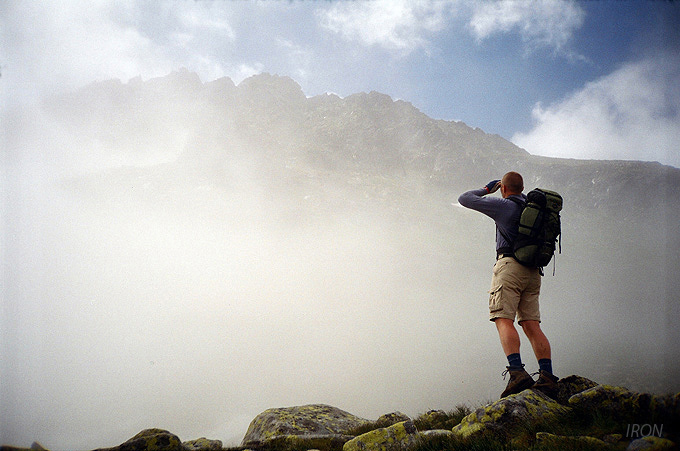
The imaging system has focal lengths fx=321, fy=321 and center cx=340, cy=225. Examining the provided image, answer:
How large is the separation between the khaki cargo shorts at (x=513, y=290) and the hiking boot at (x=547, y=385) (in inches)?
37.0

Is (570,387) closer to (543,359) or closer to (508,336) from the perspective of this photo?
(543,359)

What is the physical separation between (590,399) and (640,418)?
764mm

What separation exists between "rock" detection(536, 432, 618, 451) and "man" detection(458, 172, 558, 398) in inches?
69.3

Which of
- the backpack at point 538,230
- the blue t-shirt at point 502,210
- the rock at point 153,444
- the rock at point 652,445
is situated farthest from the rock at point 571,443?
the rock at point 153,444

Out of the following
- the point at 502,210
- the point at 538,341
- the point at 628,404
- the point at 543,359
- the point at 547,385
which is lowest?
the point at 547,385

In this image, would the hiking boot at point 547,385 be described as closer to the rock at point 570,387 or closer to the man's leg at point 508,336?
the rock at point 570,387

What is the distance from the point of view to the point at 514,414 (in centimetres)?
465

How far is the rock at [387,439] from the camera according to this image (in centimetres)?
516

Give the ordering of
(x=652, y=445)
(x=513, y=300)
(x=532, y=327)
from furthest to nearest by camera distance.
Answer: (x=532, y=327), (x=513, y=300), (x=652, y=445)

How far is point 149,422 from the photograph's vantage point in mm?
159375

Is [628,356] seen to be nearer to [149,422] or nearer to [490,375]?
[490,375]

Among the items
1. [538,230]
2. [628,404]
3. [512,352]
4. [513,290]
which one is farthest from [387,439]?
[538,230]

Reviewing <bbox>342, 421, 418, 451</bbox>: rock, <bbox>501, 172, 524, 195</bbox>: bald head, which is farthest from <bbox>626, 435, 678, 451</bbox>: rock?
<bbox>501, 172, 524, 195</bbox>: bald head

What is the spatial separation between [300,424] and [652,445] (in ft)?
25.0
